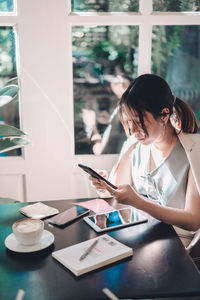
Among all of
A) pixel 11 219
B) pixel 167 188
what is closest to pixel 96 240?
pixel 11 219

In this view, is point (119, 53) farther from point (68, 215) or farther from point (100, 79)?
point (68, 215)

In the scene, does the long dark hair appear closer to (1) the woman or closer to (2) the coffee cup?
(1) the woman

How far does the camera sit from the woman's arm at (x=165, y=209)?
1.20m

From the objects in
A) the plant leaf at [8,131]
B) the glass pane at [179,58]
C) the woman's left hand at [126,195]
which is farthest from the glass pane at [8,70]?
the woman's left hand at [126,195]

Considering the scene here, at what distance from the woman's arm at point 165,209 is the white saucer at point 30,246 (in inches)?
11.4

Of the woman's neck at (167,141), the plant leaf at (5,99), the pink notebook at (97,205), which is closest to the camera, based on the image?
→ the pink notebook at (97,205)

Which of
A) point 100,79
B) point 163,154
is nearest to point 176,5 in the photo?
point 100,79

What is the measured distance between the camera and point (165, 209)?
1.21 meters

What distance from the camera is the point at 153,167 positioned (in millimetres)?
1528

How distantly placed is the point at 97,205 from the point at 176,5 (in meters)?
1.34

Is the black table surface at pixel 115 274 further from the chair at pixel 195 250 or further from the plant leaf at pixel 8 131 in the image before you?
the plant leaf at pixel 8 131

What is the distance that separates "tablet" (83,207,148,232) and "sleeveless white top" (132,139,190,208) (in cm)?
20

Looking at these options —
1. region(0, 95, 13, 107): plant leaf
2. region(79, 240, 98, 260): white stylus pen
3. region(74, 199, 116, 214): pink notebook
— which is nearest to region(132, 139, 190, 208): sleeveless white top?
region(74, 199, 116, 214): pink notebook

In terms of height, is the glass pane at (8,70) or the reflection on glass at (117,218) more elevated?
the glass pane at (8,70)
